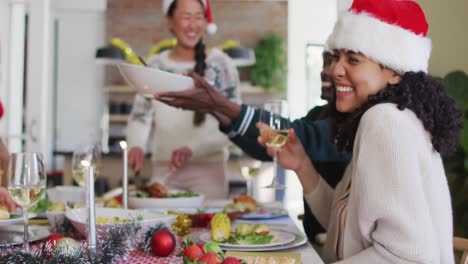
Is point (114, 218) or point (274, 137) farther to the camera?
point (274, 137)

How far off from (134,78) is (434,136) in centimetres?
98

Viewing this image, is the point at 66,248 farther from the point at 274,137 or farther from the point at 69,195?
the point at 69,195

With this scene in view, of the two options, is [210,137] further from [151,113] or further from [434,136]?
[434,136]

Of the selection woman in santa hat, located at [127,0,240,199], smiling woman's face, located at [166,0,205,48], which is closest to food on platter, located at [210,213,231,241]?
woman in santa hat, located at [127,0,240,199]

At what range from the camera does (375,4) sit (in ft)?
4.62

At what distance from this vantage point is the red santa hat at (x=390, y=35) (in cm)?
Answer: 133

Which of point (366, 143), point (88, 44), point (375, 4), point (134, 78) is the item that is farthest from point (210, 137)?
point (88, 44)

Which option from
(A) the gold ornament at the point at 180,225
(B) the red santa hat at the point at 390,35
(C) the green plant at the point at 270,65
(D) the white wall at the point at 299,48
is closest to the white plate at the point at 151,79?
(A) the gold ornament at the point at 180,225

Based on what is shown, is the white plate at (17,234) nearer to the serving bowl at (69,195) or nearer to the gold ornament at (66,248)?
the gold ornament at (66,248)

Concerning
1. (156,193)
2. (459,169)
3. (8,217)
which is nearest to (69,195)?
(156,193)

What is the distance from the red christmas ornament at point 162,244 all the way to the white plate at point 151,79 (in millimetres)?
696

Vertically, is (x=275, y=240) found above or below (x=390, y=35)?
below

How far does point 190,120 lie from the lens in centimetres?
272

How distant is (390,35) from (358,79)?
13 centimetres
